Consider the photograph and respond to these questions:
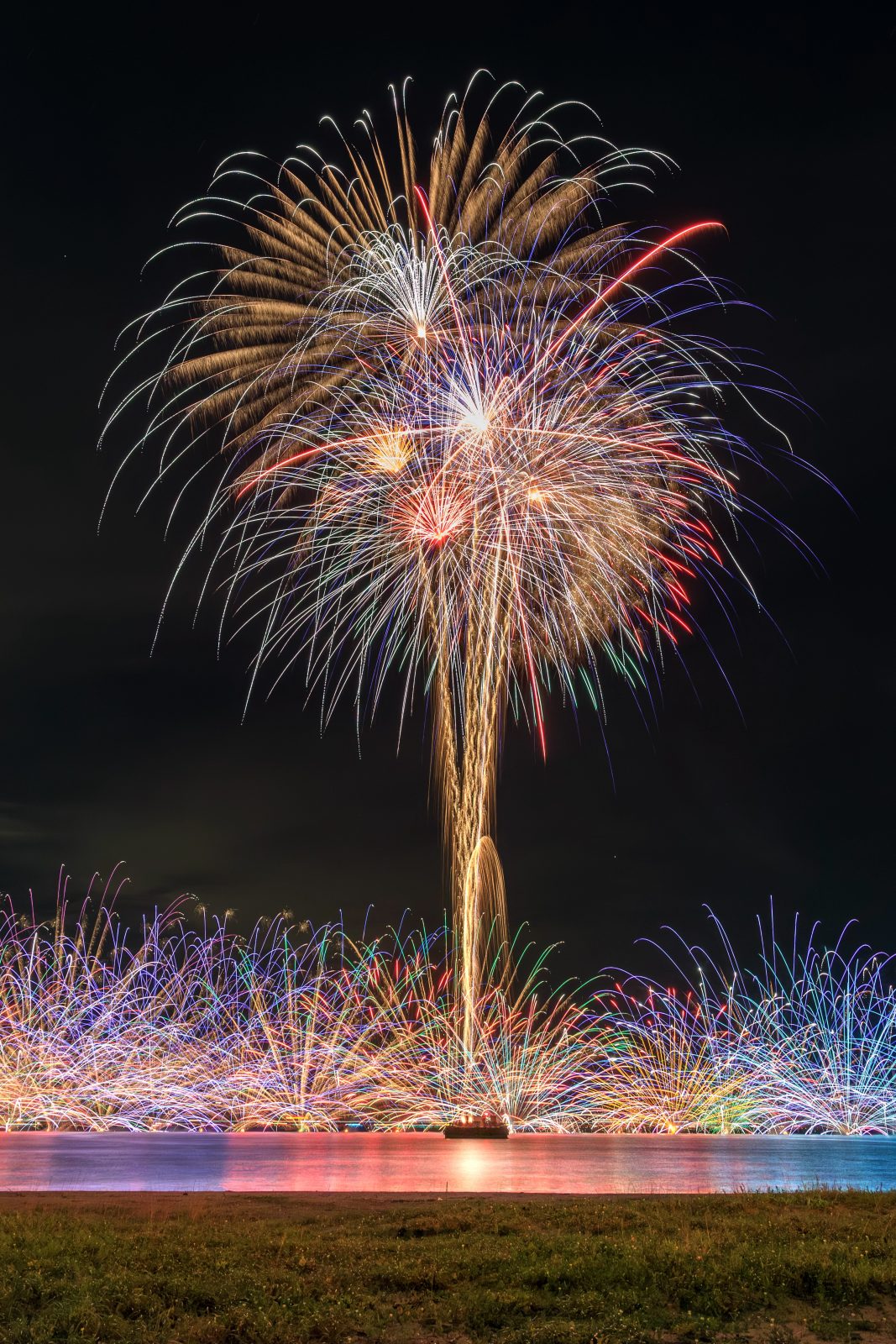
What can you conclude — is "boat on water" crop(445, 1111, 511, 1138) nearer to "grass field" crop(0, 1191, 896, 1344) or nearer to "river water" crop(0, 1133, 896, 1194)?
"river water" crop(0, 1133, 896, 1194)

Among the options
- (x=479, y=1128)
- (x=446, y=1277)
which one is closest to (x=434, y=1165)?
(x=446, y=1277)

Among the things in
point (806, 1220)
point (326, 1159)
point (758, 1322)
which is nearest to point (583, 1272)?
point (758, 1322)

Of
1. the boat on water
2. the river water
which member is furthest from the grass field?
the boat on water

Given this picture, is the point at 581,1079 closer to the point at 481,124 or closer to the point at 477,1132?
the point at 477,1132

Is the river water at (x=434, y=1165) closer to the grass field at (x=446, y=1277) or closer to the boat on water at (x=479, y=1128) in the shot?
the boat on water at (x=479, y=1128)

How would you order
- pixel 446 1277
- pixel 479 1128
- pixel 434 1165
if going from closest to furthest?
pixel 446 1277, pixel 434 1165, pixel 479 1128

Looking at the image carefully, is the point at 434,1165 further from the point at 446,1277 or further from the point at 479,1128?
the point at 479,1128

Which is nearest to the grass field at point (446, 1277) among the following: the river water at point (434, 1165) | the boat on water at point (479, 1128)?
the river water at point (434, 1165)
